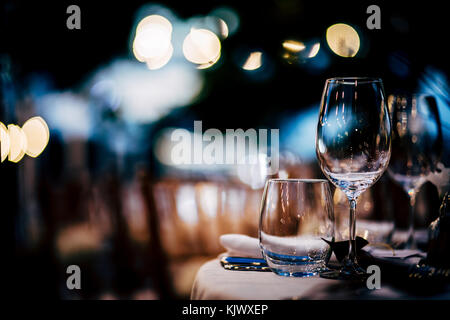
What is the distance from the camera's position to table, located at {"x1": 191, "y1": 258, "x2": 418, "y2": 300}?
0.49m

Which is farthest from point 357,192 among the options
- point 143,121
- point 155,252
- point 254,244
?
point 143,121

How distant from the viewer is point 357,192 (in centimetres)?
60

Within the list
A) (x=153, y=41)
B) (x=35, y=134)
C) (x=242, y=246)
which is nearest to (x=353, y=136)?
(x=242, y=246)

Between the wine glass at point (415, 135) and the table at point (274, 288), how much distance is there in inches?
13.8

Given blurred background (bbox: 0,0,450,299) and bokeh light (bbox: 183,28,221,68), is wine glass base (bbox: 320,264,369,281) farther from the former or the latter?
bokeh light (bbox: 183,28,221,68)

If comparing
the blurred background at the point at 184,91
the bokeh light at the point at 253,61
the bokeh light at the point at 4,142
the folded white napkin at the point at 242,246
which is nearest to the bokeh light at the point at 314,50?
the blurred background at the point at 184,91

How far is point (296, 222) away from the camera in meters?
0.55

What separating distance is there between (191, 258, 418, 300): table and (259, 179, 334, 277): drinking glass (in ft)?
0.10

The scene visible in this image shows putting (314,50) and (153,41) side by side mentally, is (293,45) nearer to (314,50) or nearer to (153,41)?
(314,50)

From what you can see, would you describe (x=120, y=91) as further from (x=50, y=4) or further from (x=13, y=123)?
(x=50, y=4)

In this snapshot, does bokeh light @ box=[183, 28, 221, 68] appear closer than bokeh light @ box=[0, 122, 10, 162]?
Yes

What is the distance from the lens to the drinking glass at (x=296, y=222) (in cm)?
55

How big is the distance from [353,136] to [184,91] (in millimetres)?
2369

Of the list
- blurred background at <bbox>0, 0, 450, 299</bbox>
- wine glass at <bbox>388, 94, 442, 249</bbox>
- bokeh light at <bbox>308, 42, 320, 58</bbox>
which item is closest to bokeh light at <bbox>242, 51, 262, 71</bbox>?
blurred background at <bbox>0, 0, 450, 299</bbox>
